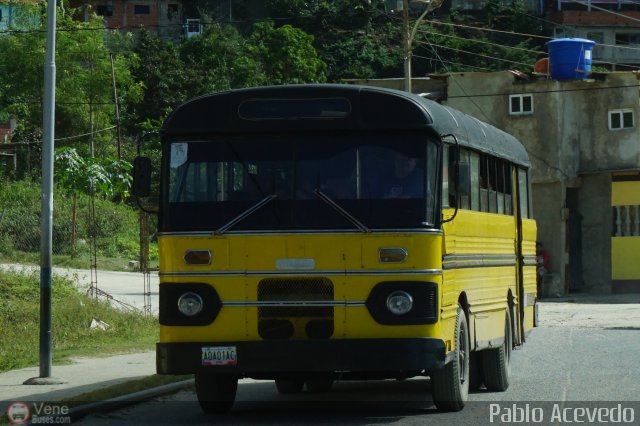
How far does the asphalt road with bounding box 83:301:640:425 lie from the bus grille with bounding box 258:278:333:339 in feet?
2.88

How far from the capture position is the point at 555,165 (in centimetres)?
4528

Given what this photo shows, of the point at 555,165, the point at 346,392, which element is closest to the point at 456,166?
the point at 346,392

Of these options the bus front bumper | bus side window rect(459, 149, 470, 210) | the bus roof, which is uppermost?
the bus roof

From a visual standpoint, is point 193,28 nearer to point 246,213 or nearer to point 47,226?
point 47,226

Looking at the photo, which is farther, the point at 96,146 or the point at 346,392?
the point at 96,146

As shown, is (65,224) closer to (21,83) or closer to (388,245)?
(21,83)

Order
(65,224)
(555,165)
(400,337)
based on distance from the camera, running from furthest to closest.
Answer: (65,224), (555,165), (400,337)

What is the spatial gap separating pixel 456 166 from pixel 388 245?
3.47ft

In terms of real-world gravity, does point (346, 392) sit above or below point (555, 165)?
below

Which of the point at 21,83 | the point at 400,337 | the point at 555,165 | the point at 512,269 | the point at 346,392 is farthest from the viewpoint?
the point at 21,83

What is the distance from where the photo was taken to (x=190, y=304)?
11.8 metres

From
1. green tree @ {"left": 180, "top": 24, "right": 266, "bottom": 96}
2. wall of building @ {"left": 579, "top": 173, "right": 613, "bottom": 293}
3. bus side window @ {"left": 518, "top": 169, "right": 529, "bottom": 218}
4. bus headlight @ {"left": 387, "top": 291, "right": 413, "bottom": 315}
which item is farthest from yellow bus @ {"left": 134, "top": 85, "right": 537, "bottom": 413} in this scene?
green tree @ {"left": 180, "top": 24, "right": 266, "bottom": 96}

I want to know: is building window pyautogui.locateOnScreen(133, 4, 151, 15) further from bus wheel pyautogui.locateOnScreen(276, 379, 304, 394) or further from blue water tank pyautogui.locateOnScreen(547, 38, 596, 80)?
bus wheel pyautogui.locateOnScreen(276, 379, 304, 394)

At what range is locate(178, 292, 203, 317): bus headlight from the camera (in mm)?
11742
